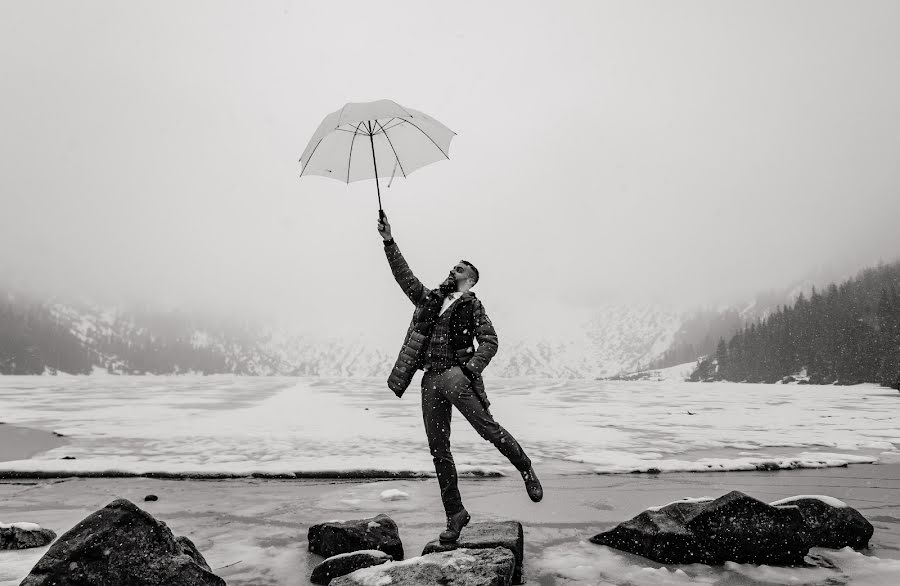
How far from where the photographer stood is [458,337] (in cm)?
506

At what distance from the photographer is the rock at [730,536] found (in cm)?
436

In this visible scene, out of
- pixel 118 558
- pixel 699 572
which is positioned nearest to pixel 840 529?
pixel 699 572

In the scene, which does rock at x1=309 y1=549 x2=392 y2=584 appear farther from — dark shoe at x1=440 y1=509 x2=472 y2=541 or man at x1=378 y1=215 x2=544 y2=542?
man at x1=378 y1=215 x2=544 y2=542

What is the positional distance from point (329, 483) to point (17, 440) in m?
9.90

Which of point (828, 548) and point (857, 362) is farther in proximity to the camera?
point (857, 362)

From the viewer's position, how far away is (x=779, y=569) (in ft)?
14.0

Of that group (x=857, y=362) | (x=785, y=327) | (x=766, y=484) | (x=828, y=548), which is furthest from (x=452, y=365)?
(x=785, y=327)

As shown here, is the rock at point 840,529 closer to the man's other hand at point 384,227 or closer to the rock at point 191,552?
the man's other hand at point 384,227

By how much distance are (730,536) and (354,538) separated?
9.81ft

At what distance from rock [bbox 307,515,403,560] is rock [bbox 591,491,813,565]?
200 centimetres

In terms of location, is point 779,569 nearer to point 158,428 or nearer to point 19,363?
point 158,428

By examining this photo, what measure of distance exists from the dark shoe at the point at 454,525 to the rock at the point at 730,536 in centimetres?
141

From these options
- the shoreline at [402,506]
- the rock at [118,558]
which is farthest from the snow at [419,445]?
the rock at [118,558]

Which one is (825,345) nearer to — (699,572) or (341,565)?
(699,572)
